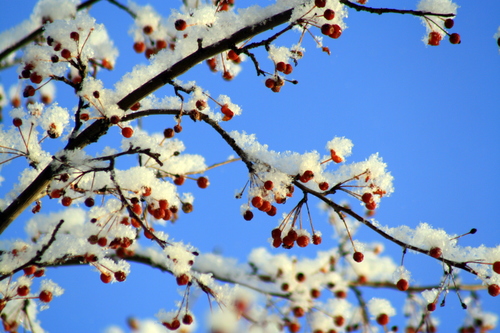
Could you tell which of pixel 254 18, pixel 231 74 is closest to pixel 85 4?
pixel 231 74

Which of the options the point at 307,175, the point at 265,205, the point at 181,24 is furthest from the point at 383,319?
the point at 181,24

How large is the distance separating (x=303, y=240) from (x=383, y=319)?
2.65 meters

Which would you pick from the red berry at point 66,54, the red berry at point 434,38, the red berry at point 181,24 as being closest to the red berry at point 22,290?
the red berry at point 66,54

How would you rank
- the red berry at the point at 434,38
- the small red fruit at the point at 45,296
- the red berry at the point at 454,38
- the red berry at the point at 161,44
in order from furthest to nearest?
the red berry at the point at 161,44, the small red fruit at the point at 45,296, the red berry at the point at 434,38, the red berry at the point at 454,38

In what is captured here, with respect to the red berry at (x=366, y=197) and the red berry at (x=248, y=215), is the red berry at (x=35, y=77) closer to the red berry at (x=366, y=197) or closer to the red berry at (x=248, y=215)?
the red berry at (x=248, y=215)

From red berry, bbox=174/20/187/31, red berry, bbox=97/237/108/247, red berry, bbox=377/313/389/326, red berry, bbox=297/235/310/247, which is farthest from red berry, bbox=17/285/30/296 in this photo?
red berry, bbox=377/313/389/326

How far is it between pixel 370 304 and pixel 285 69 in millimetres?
2859

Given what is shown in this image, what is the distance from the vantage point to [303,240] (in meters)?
2.58

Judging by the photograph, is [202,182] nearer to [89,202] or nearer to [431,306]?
[89,202]

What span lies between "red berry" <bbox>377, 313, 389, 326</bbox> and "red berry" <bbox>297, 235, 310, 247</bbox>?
2.58 meters

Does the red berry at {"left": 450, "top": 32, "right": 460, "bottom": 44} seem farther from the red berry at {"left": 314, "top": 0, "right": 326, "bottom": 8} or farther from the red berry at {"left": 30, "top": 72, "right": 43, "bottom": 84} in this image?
the red berry at {"left": 30, "top": 72, "right": 43, "bottom": 84}

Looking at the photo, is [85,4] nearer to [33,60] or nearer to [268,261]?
[33,60]

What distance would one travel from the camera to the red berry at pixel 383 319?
15.2 ft

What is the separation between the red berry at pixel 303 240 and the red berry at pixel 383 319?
2.58m
